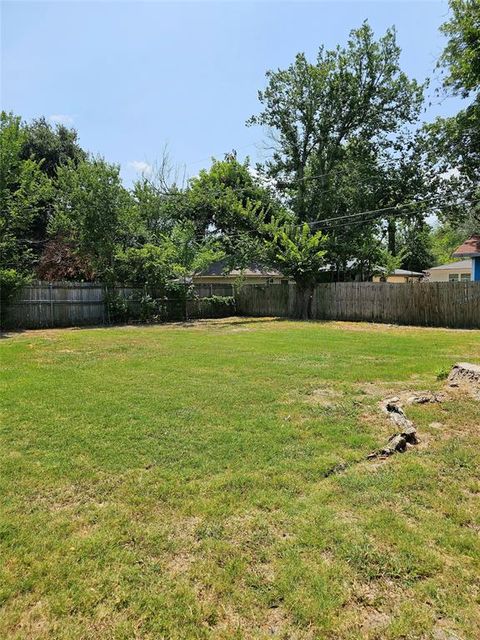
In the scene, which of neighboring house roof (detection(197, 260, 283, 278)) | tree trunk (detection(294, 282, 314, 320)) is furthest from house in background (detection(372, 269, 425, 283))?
tree trunk (detection(294, 282, 314, 320))

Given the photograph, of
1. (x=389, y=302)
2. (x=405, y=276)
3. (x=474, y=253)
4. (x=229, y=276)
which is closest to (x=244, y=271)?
(x=229, y=276)

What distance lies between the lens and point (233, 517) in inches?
98.5

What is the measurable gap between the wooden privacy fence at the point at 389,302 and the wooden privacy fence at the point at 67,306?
4758 mm

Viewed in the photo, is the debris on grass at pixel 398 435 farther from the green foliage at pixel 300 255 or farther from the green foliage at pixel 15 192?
the green foliage at pixel 15 192

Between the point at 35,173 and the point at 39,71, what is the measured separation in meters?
5.69

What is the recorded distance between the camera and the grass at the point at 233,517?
5.84ft

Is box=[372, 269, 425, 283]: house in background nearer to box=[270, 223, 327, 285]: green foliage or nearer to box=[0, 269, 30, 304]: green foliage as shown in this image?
box=[270, 223, 327, 285]: green foliage

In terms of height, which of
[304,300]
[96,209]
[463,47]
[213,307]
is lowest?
[213,307]

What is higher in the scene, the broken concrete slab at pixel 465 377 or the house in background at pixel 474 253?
the house in background at pixel 474 253

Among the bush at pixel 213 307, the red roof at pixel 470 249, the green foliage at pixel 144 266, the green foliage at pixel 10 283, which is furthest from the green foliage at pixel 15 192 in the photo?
the red roof at pixel 470 249

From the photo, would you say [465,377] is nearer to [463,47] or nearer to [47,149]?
[463,47]

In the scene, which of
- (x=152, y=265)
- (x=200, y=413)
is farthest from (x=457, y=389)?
(x=152, y=265)

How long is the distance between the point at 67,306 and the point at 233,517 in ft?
49.2

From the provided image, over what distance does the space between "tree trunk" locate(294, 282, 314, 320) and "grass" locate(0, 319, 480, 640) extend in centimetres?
1322
